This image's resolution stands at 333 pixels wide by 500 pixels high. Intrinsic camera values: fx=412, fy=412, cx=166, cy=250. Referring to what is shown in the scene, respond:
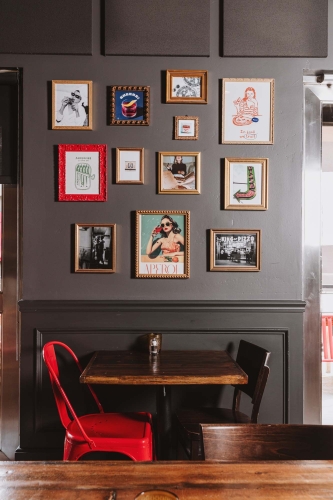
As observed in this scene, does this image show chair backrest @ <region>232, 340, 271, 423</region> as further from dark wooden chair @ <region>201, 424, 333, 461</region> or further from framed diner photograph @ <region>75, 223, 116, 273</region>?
framed diner photograph @ <region>75, 223, 116, 273</region>

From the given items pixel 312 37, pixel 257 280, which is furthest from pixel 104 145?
pixel 312 37

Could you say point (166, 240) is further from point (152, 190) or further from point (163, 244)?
point (152, 190)

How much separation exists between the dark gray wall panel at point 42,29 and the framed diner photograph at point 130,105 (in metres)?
0.38

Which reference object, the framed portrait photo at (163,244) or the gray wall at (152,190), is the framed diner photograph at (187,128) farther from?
the framed portrait photo at (163,244)

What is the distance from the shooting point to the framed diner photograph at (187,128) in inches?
117

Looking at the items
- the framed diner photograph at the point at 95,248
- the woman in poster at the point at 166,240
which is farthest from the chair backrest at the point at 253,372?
the framed diner photograph at the point at 95,248

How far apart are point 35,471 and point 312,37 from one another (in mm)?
3217

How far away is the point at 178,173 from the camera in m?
2.98

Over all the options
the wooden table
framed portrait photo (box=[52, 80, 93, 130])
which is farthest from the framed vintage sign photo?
the wooden table

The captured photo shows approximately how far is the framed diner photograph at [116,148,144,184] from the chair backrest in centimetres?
137

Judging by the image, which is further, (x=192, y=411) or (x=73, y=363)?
(x=73, y=363)

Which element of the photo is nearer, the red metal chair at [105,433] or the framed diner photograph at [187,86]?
the red metal chair at [105,433]

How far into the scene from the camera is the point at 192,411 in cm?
254

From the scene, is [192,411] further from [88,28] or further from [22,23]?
[22,23]
